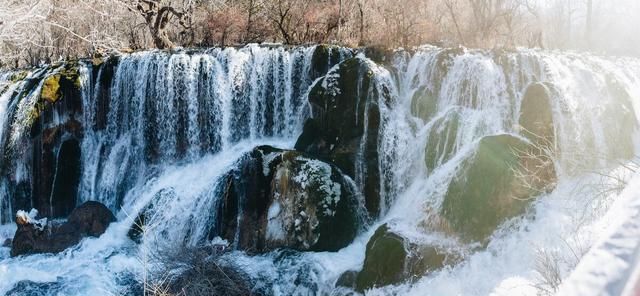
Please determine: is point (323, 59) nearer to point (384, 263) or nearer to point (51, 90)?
point (384, 263)

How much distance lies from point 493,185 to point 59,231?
8.19 m

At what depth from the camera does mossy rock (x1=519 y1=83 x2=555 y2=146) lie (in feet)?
30.1

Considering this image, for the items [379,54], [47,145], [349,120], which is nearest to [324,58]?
[379,54]

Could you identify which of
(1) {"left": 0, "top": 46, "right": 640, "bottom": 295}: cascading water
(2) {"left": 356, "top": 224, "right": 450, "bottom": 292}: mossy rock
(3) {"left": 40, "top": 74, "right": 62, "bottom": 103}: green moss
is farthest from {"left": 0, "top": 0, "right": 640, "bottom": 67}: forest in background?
(2) {"left": 356, "top": 224, "right": 450, "bottom": 292}: mossy rock

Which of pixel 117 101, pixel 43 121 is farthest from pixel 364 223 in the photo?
pixel 43 121

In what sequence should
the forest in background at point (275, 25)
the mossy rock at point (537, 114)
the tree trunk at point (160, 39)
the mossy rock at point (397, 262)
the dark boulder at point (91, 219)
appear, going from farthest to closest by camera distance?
1. the tree trunk at point (160, 39)
2. the forest in background at point (275, 25)
3. the dark boulder at point (91, 219)
4. the mossy rock at point (537, 114)
5. the mossy rock at point (397, 262)

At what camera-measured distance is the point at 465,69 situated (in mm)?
10102

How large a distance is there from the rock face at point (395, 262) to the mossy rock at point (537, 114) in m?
3.21

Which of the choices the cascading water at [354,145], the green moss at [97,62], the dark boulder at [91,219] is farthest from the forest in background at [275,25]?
the dark boulder at [91,219]

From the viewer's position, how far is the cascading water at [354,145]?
7469 millimetres

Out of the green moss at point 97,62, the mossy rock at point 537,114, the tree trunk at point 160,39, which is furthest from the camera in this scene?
the tree trunk at point 160,39

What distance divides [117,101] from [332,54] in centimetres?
536

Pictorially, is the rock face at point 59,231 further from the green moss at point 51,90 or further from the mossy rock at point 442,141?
the mossy rock at point 442,141

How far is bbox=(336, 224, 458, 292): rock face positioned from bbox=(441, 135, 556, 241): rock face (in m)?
0.67
